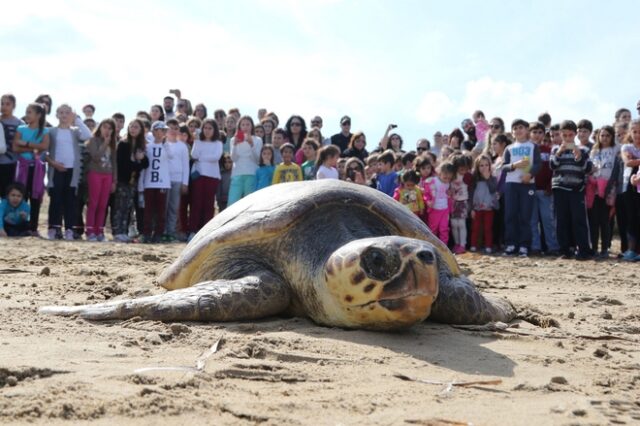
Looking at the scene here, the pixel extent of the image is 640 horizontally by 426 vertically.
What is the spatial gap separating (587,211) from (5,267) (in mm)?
7179

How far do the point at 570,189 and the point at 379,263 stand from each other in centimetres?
644

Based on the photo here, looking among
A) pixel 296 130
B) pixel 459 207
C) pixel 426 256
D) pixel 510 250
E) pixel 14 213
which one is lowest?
pixel 510 250

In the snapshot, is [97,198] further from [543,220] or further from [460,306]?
[460,306]

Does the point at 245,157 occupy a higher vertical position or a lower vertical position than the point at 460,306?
higher

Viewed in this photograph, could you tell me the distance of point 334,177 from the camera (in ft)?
29.7

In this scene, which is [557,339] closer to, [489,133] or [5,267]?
[5,267]

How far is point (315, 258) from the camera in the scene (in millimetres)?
3811

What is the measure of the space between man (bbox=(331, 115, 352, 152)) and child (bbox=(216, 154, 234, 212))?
69.3 inches

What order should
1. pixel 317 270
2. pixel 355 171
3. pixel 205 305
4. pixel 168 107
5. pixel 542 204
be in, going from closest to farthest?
pixel 205 305
pixel 317 270
pixel 355 171
pixel 542 204
pixel 168 107

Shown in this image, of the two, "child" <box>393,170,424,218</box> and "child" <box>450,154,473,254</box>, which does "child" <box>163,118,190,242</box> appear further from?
"child" <box>450,154,473,254</box>

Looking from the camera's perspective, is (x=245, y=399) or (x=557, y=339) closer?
(x=245, y=399)

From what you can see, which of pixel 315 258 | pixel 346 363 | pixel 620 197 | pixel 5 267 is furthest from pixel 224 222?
pixel 620 197

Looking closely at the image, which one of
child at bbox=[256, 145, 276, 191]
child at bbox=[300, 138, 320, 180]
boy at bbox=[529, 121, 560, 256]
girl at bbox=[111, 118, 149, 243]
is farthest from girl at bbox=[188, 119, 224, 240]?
boy at bbox=[529, 121, 560, 256]

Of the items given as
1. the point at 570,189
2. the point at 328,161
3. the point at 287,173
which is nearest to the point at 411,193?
the point at 328,161
